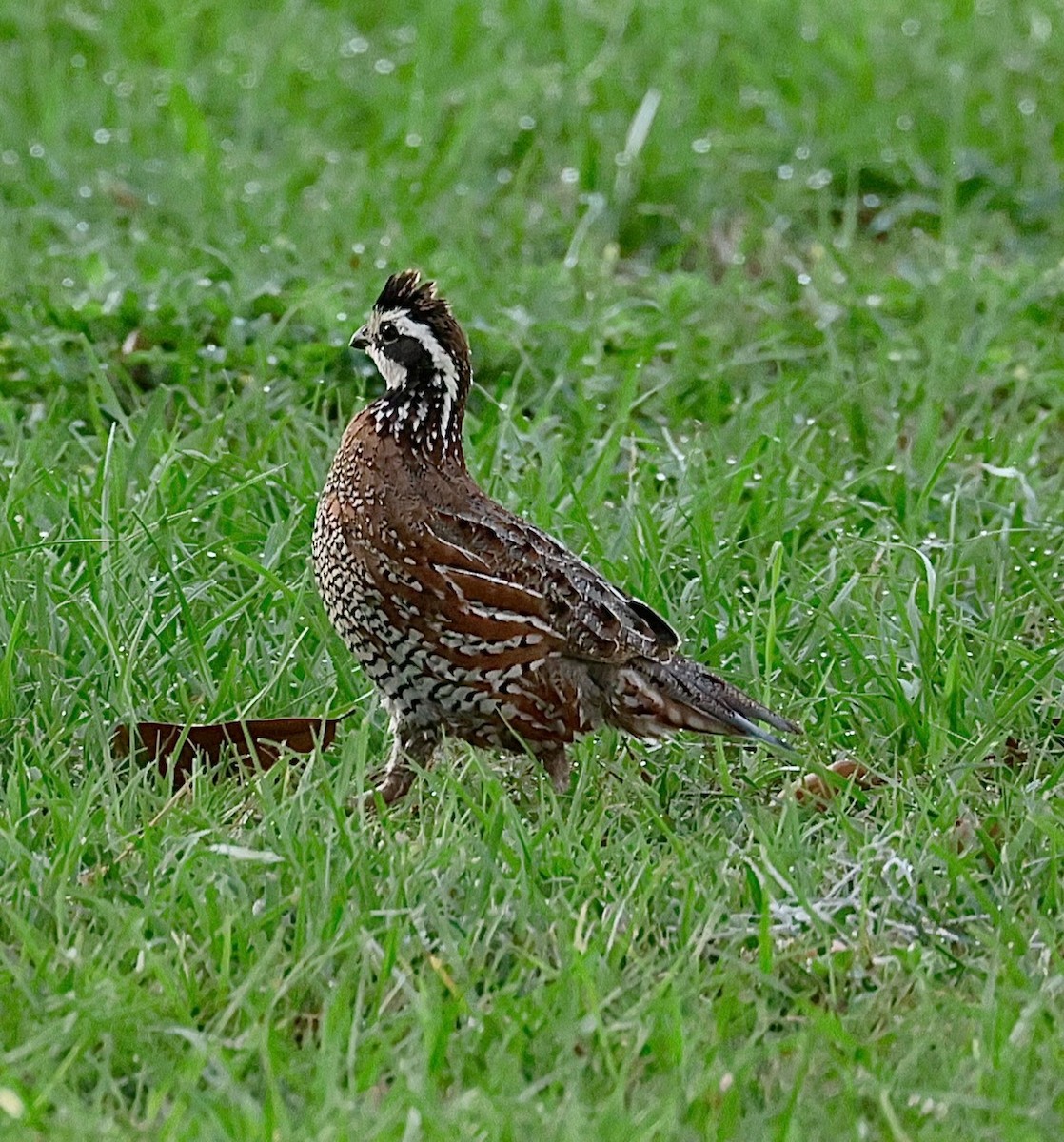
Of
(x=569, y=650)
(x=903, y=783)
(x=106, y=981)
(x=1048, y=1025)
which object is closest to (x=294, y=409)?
(x=569, y=650)

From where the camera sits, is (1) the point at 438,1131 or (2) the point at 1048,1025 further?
(2) the point at 1048,1025

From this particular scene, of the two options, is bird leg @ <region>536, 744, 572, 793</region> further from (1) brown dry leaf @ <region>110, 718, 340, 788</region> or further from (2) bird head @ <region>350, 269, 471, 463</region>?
(2) bird head @ <region>350, 269, 471, 463</region>

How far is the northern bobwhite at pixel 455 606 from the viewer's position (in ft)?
14.7

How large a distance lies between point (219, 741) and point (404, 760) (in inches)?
15.9

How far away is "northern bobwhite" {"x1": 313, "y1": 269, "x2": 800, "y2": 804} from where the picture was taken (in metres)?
4.48

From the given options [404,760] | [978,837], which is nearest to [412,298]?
[404,760]

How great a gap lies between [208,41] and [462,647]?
5184 millimetres

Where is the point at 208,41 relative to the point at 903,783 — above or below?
above

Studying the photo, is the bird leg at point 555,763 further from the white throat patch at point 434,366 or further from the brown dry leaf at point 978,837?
the brown dry leaf at point 978,837

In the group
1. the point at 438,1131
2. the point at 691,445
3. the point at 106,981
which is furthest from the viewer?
the point at 691,445

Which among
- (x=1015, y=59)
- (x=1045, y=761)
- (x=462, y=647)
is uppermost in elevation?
(x=1015, y=59)

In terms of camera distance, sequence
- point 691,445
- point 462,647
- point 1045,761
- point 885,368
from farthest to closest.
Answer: point 885,368 < point 691,445 < point 1045,761 < point 462,647

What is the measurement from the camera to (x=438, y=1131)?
3.21 metres

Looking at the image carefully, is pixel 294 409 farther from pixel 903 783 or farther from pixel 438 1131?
pixel 438 1131
